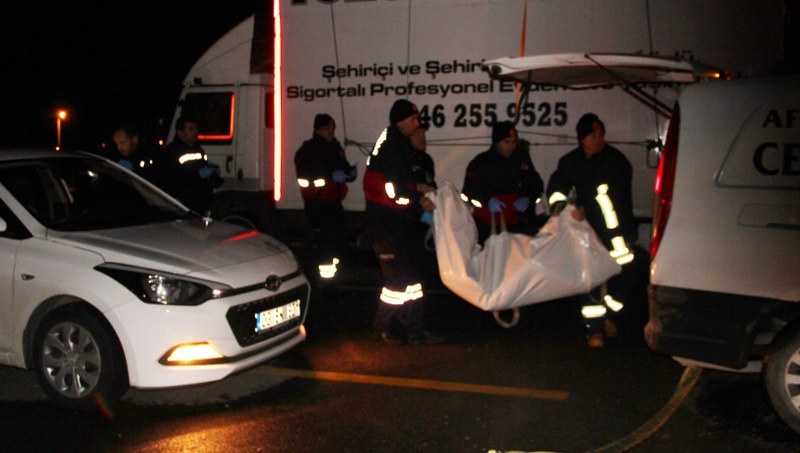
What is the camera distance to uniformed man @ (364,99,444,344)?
20.1ft

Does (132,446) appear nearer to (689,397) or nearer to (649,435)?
(649,435)

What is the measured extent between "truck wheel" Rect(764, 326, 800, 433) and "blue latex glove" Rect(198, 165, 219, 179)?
Result: 17.6ft

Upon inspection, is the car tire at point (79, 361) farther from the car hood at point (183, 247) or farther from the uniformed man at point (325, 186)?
the uniformed man at point (325, 186)

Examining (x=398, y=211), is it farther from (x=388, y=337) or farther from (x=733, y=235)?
(x=733, y=235)

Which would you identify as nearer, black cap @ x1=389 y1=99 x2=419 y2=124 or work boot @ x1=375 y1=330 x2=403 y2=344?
black cap @ x1=389 y1=99 x2=419 y2=124

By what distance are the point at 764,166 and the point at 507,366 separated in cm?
227

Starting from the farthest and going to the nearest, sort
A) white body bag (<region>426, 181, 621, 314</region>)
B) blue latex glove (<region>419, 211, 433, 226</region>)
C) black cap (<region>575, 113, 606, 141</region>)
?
blue latex glove (<region>419, 211, 433, 226</region>) → black cap (<region>575, 113, 606, 141</region>) → white body bag (<region>426, 181, 621, 314</region>)

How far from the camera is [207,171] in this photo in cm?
781

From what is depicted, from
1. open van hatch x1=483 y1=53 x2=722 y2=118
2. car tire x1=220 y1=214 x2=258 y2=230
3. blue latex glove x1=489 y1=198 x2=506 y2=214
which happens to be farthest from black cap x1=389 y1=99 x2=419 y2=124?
car tire x1=220 y1=214 x2=258 y2=230

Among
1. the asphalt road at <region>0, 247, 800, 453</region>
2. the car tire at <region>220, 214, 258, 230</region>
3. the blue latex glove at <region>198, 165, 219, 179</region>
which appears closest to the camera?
the asphalt road at <region>0, 247, 800, 453</region>

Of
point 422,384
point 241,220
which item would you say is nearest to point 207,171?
point 241,220

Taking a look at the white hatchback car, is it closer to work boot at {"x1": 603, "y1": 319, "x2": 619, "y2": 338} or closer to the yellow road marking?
the yellow road marking

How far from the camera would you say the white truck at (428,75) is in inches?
302

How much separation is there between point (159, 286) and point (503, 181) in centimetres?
302
